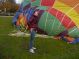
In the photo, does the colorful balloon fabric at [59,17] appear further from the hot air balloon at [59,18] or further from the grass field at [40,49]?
the grass field at [40,49]

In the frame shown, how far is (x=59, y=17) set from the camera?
15.4m

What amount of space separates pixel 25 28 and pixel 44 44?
14.5 feet

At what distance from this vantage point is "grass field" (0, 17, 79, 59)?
10.5 meters

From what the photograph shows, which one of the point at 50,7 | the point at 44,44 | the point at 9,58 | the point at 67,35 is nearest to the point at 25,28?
the point at 50,7

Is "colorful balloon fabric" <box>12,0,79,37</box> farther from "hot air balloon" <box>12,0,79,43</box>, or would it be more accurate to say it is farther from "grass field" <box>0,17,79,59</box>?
"grass field" <box>0,17,79,59</box>

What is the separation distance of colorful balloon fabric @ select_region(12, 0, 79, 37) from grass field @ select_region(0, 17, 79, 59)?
114 cm

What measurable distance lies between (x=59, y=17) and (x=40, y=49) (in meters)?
3.87

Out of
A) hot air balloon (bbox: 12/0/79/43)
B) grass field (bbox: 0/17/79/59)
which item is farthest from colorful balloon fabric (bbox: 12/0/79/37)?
grass field (bbox: 0/17/79/59)

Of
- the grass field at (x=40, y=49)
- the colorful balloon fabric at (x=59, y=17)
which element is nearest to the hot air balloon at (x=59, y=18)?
the colorful balloon fabric at (x=59, y=17)

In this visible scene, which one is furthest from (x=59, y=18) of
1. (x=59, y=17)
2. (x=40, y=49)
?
(x=40, y=49)

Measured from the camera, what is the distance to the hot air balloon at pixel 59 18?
49.5 feet

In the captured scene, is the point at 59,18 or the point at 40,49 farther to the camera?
the point at 59,18

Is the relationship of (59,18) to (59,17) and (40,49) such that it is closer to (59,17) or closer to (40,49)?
(59,17)

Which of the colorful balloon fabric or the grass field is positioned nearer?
the grass field
